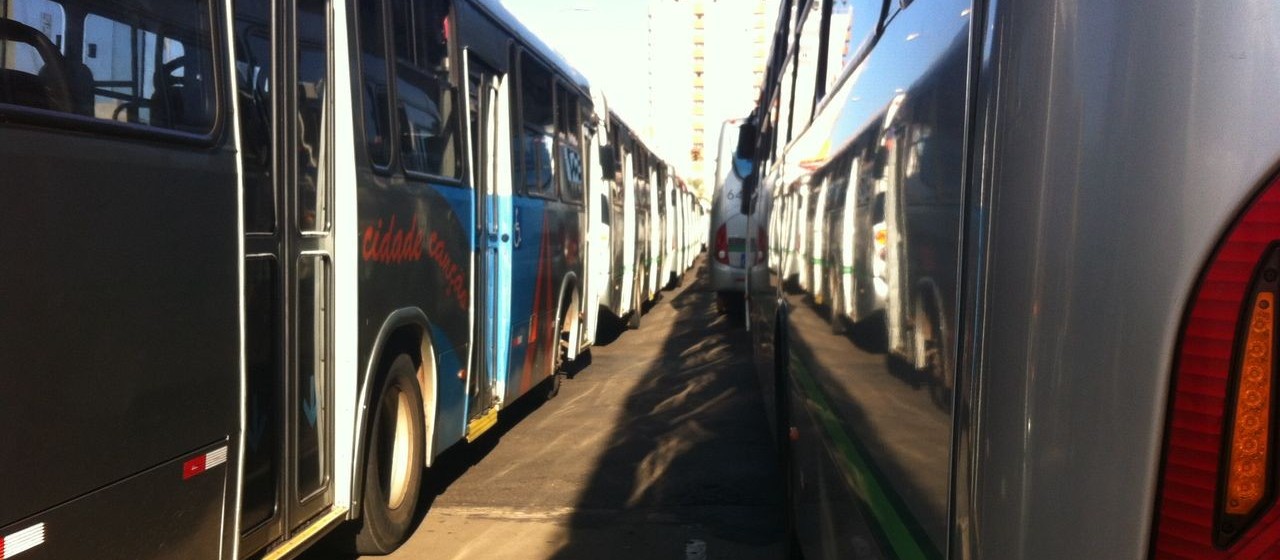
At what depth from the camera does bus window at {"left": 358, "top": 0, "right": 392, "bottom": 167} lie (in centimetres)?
529

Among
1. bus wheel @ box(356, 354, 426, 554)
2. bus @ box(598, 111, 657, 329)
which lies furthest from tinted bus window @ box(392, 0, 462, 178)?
bus @ box(598, 111, 657, 329)

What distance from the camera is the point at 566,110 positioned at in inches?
422

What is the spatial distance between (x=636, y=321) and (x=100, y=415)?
609 inches

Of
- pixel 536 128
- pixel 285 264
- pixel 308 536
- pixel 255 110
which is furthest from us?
pixel 536 128

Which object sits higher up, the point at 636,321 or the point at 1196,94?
the point at 1196,94

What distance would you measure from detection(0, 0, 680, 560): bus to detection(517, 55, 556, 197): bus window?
46.2 inches

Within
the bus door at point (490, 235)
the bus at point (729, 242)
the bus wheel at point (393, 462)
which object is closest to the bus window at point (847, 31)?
the bus wheel at point (393, 462)

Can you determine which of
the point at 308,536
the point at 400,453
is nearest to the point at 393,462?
the point at 400,453

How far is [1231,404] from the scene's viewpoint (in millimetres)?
1486

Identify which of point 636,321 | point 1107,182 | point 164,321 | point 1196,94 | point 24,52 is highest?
point 24,52

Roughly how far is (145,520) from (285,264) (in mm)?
1263

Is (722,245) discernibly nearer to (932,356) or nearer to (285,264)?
(285,264)

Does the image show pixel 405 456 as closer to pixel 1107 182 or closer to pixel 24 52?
pixel 24 52

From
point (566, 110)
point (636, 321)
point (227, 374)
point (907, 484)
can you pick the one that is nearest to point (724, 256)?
point (636, 321)
